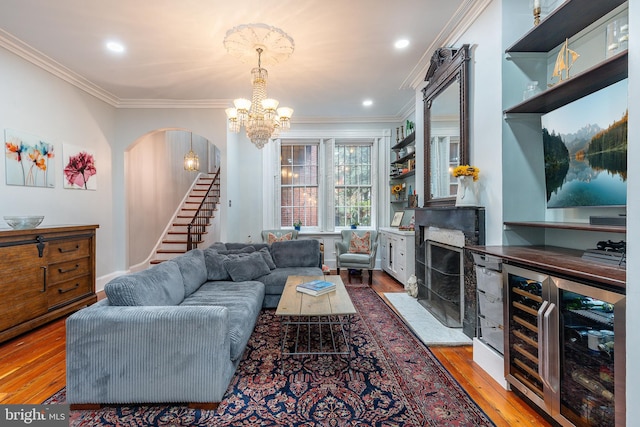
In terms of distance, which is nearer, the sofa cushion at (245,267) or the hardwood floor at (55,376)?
the hardwood floor at (55,376)

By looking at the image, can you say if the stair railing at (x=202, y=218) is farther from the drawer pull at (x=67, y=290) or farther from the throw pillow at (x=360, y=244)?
the throw pillow at (x=360, y=244)

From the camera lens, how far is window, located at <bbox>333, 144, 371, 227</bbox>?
624 centimetres

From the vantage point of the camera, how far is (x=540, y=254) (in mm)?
1921

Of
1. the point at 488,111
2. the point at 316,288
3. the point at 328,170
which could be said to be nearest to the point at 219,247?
the point at 316,288

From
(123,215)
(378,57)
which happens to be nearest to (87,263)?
(123,215)

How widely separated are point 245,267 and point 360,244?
248cm

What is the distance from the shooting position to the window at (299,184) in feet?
20.4

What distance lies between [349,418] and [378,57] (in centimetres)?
364

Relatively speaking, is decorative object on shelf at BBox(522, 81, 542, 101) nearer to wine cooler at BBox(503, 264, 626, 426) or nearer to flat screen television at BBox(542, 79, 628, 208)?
flat screen television at BBox(542, 79, 628, 208)

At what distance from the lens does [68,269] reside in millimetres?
3369

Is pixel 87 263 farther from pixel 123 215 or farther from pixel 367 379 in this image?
pixel 367 379

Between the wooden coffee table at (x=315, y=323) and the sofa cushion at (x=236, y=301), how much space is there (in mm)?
288

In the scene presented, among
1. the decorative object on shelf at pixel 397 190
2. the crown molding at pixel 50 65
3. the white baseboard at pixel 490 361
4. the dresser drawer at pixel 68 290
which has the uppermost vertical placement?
the crown molding at pixel 50 65

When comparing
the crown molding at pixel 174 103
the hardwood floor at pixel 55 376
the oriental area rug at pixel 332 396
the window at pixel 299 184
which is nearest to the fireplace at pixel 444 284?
the hardwood floor at pixel 55 376
